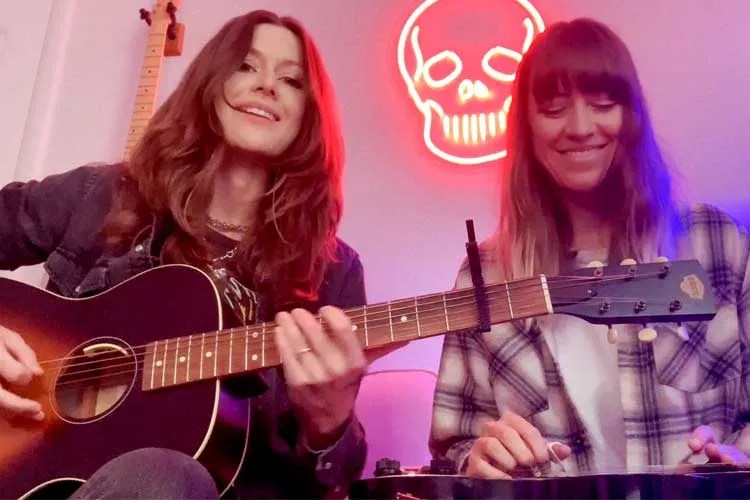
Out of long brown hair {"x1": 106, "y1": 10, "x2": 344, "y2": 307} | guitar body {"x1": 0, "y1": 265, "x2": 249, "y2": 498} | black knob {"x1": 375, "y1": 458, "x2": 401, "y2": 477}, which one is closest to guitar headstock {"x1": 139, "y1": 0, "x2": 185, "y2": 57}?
long brown hair {"x1": 106, "y1": 10, "x2": 344, "y2": 307}

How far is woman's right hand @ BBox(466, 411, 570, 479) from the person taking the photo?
2.50ft

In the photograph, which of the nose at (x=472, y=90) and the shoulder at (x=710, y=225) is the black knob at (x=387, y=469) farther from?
the nose at (x=472, y=90)

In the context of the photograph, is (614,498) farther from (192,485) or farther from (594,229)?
(594,229)

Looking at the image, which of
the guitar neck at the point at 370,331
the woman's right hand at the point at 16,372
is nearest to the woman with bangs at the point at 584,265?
the guitar neck at the point at 370,331

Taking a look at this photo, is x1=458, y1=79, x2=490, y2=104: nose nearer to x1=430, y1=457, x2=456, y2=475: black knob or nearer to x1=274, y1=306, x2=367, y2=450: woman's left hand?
x1=274, y1=306, x2=367, y2=450: woman's left hand

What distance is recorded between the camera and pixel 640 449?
97 cm

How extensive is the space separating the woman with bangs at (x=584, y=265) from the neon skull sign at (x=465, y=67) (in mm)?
289

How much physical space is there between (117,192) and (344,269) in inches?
15.2

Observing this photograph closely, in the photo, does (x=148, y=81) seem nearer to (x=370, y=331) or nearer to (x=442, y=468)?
(x=370, y=331)

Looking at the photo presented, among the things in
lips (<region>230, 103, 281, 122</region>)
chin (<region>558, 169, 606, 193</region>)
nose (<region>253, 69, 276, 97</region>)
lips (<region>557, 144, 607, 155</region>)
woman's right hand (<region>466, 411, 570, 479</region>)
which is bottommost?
woman's right hand (<region>466, 411, 570, 479</region>)

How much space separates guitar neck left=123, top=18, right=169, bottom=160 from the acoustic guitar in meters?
0.61

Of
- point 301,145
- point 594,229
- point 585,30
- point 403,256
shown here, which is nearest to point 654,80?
point 585,30

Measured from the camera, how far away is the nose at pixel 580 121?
42.2 inches

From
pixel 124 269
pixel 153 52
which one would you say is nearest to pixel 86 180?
pixel 124 269
